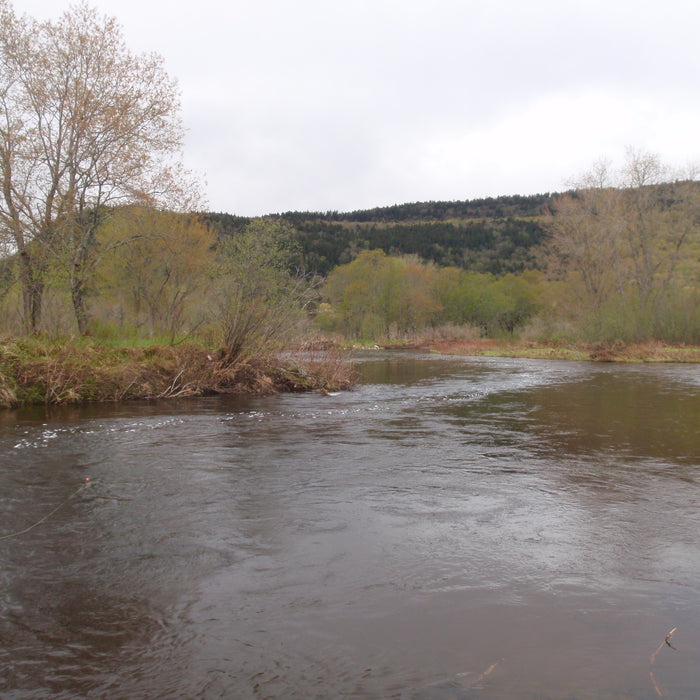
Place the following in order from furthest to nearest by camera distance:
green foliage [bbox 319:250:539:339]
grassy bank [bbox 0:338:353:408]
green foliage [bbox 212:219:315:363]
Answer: green foliage [bbox 319:250:539:339] → green foliage [bbox 212:219:315:363] → grassy bank [bbox 0:338:353:408]

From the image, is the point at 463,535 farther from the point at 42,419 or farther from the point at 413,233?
the point at 413,233

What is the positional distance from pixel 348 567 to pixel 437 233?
14243cm

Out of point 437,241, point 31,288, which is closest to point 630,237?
point 31,288

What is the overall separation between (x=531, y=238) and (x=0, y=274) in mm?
130786

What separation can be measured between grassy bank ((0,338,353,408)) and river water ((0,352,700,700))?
476cm

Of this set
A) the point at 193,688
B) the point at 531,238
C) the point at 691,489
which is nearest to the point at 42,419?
the point at 193,688

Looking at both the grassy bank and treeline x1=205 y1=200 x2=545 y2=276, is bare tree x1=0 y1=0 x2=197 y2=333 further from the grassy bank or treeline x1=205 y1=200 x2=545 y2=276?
treeline x1=205 y1=200 x2=545 y2=276

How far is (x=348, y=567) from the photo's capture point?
4902 mm

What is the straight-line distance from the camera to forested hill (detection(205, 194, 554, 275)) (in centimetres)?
12356

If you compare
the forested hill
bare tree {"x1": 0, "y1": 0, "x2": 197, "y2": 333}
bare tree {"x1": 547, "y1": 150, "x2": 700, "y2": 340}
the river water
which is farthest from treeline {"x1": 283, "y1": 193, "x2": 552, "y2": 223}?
the river water

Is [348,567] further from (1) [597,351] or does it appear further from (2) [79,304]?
(1) [597,351]

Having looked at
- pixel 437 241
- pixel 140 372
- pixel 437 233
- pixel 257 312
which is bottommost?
pixel 140 372

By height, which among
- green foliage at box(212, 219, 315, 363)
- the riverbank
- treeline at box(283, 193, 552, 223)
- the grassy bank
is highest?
treeline at box(283, 193, 552, 223)

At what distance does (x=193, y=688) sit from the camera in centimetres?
323
